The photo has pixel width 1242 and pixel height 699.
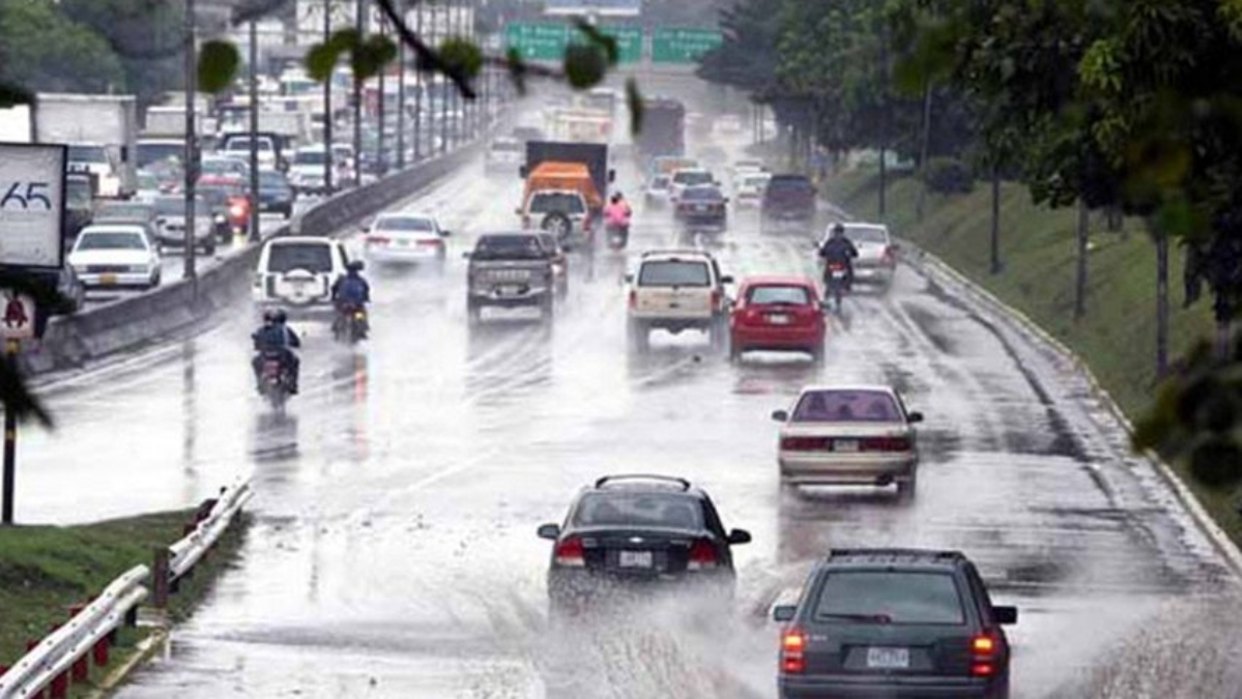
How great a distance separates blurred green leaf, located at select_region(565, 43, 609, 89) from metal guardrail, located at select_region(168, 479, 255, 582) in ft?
76.1

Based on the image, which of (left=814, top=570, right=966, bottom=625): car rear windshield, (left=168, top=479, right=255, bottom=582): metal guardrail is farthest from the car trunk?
(left=168, top=479, right=255, bottom=582): metal guardrail

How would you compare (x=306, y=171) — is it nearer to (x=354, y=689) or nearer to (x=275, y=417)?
(x=275, y=417)

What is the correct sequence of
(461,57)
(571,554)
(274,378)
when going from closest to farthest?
(461,57) → (571,554) → (274,378)

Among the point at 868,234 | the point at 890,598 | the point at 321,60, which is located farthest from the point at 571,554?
the point at 868,234

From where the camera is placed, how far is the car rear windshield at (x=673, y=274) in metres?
61.8

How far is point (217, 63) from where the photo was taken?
19.9 feet

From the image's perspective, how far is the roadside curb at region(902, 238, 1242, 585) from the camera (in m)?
34.1

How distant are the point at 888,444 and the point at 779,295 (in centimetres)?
1948

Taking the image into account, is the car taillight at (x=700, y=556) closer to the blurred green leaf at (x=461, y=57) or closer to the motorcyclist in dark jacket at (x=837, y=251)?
the blurred green leaf at (x=461, y=57)

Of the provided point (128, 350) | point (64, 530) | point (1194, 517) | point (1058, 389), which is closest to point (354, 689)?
point (64, 530)

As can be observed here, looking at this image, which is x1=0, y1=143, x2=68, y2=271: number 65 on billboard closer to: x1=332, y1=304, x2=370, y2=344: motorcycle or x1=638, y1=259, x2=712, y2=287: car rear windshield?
x1=332, y1=304, x2=370, y2=344: motorcycle

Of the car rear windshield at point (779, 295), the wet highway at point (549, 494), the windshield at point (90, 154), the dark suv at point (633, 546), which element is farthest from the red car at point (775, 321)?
the windshield at point (90, 154)

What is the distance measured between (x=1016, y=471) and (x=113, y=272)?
1184 inches

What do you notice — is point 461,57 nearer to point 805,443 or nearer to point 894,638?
point 894,638
